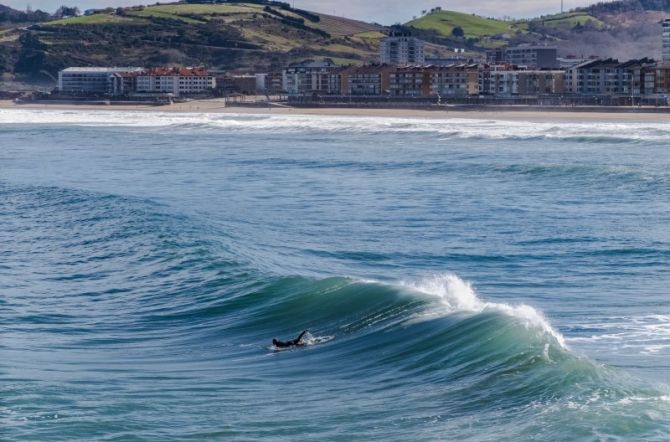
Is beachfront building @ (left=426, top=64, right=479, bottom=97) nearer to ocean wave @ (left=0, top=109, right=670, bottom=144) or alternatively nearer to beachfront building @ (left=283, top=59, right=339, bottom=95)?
beachfront building @ (left=283, top=59, right=339, bottom=95)

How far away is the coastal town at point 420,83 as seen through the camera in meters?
101

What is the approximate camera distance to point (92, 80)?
142 meters

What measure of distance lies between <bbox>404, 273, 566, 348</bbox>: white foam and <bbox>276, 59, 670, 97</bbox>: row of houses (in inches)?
3248

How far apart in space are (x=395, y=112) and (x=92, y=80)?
57.8 m

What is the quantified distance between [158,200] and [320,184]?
21.8 feet

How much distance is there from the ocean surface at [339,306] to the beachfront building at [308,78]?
280 feet

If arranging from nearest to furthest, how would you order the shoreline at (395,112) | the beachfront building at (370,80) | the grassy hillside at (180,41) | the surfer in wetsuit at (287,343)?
the surfer in wetsuit at (287,343)
the shoreline at (395,112)
the beachfront building at (370,80)
the grassy hillside at (180,41)

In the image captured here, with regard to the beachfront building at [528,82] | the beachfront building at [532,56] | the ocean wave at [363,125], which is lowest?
the ocean wave at [363,125]

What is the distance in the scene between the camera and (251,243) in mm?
24859

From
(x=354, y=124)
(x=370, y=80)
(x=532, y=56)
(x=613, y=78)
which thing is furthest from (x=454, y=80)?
(x=354, y=124)

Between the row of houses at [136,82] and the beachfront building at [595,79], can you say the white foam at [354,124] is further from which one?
the beachfront building at [595,79]

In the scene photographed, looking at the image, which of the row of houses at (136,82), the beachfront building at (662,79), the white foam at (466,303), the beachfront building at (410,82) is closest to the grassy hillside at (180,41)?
the row of houses at (136,82)

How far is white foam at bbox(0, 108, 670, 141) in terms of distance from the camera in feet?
202

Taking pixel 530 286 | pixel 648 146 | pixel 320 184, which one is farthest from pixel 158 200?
pixel 648 146
